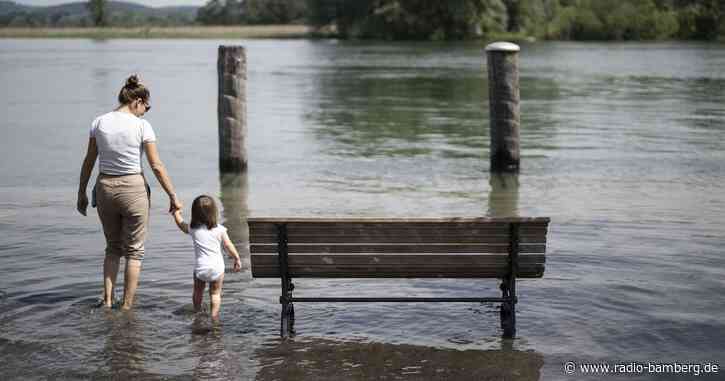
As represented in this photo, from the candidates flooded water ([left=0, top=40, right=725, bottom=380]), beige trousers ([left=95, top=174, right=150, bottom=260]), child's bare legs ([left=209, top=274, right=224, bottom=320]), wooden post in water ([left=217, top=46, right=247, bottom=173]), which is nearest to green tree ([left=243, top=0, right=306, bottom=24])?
flooded water ([left=0, top=40, right=725, bottom=380])

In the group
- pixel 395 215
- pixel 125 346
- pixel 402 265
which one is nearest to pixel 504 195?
pixel 395 215

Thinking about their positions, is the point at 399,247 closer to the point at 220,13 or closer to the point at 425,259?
the point at 425,259

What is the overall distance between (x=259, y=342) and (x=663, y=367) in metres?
2.57

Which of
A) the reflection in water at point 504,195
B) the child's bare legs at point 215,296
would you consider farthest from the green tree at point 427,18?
the child's bare legs at point 215,296

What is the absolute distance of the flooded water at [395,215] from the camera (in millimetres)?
6582

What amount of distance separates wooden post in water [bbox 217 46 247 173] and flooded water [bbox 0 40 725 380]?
628 millimetres

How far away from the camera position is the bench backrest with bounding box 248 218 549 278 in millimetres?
6426

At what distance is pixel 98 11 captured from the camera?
172 meters

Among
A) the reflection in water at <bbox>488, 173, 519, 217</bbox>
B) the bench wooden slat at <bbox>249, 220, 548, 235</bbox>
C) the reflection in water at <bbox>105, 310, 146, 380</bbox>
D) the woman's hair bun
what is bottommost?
the reflection in water at <bbox>488, 173, 519, 217</bbox>

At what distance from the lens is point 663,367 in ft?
21.1

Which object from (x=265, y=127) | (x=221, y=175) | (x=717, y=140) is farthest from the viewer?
(x=265, y=127)

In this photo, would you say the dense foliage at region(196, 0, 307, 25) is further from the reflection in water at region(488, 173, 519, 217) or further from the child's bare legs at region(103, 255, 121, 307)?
the child's bare legs at region(103, 255, 121, 307)

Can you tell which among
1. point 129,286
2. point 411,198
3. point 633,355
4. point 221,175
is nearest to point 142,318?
point 129,286

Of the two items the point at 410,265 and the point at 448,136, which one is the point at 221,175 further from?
the point at 410,265
